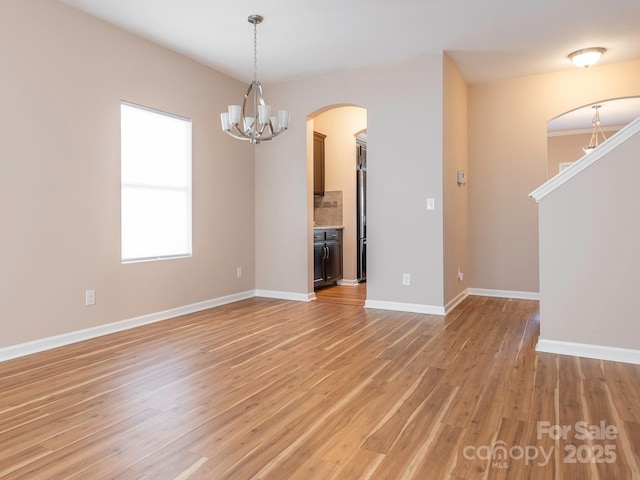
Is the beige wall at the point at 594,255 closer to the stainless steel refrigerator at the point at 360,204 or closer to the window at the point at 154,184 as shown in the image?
the window at the point at 154,184

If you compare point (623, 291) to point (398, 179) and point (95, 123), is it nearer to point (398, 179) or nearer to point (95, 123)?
point (398, 179)

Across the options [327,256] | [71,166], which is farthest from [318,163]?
[71,166]

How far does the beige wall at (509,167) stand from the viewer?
5.45 meters

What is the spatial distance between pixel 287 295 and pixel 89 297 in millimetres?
2489

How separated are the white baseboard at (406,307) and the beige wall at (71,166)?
6.81 feet

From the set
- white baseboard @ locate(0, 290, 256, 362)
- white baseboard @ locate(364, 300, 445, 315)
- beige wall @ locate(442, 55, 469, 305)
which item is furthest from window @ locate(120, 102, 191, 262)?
beige wall @ locate(442, 55, 469, 305)

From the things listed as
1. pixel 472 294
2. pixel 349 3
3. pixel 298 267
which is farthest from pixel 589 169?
pixel 298 267

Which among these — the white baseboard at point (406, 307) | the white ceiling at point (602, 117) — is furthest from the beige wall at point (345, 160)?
the white ceiling at point (602, 117)

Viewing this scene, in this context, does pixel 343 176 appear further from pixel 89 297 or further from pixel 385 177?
pixel 89 297

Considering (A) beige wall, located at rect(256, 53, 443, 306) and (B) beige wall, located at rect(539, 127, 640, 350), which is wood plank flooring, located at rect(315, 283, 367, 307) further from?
(B) beige wall, located at rect(539, 127, 640, 350)

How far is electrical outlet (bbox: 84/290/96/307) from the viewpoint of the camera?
3.75 meters

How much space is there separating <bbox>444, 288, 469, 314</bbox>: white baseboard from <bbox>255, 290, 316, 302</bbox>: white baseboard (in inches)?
68.4

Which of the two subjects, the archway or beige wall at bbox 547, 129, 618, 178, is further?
beige wall at bbox 547, 129, 618, 178

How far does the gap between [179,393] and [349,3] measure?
3247mm
